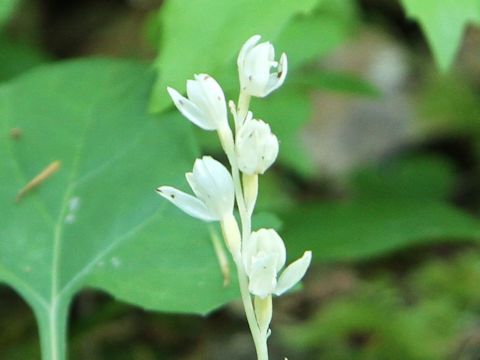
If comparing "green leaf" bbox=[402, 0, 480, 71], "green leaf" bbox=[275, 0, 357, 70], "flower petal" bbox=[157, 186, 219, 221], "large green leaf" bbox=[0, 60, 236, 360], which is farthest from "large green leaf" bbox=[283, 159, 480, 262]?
"flower petal" bbox=[157, 186, 219, 221]

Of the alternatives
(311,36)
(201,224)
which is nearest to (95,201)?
(201,224)

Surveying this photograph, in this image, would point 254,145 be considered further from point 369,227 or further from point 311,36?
point 369,227

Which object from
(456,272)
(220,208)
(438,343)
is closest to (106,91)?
(220,208)

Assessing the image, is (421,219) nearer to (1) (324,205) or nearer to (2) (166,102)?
(1) (324,205)

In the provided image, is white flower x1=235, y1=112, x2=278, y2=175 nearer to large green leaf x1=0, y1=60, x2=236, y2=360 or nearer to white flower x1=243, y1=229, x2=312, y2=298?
white flower x1=243, y1=229, x2=312, y2=298

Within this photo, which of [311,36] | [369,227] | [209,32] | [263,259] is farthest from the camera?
[369,227]

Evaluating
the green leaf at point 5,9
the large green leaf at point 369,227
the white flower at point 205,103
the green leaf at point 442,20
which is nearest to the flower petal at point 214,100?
the white flower at point 205,103

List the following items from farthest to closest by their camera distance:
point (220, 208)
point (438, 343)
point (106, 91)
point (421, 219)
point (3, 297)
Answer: point (3, 297) < point (421, 219) < point (438, 343) < point (106, 91) < point (220, 208)
